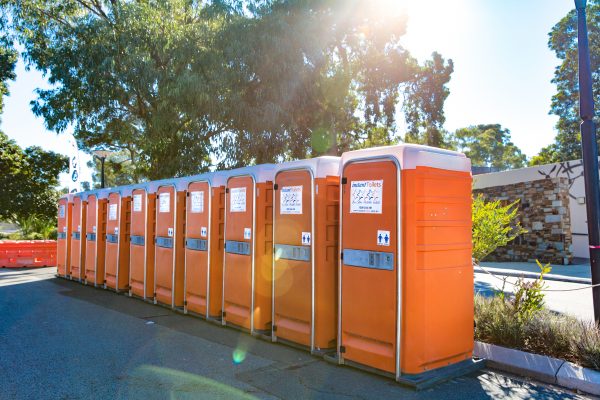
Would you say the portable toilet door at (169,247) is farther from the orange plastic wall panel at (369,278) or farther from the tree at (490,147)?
the tree at (490,147)

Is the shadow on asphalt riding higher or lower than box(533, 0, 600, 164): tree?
lower

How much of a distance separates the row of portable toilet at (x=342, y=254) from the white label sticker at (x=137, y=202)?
1.36m

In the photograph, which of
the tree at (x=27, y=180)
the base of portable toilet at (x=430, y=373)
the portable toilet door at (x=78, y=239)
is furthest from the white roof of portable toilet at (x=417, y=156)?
the tree at (x=27, y=180)

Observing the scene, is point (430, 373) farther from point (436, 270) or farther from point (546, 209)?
point (546, 209)

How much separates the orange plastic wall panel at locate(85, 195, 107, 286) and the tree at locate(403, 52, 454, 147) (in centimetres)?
1558

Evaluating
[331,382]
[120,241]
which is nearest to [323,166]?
[331,382]

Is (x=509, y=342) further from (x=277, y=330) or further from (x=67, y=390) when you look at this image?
(x=67, y=390)

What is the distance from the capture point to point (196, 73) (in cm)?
1477

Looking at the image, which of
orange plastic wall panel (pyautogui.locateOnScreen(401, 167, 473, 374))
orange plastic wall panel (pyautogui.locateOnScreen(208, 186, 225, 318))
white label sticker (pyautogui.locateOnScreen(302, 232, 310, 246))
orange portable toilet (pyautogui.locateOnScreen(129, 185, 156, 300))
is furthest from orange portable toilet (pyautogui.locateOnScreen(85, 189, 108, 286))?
orange plastic wall panel (pyautogui.locateOnScreen(401, 167, 473, 374))

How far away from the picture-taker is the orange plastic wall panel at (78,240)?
40.9ft

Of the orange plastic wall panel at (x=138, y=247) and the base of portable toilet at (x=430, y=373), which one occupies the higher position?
the orange plastic wall panel at (x=138, y=247)

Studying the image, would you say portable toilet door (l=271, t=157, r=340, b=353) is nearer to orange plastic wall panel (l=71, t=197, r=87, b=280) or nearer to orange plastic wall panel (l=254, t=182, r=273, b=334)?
orange plastic wall panel (l=254, t=182, r=273, b=334)

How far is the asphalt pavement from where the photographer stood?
14.7ft

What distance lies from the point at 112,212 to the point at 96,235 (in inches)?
42.0
